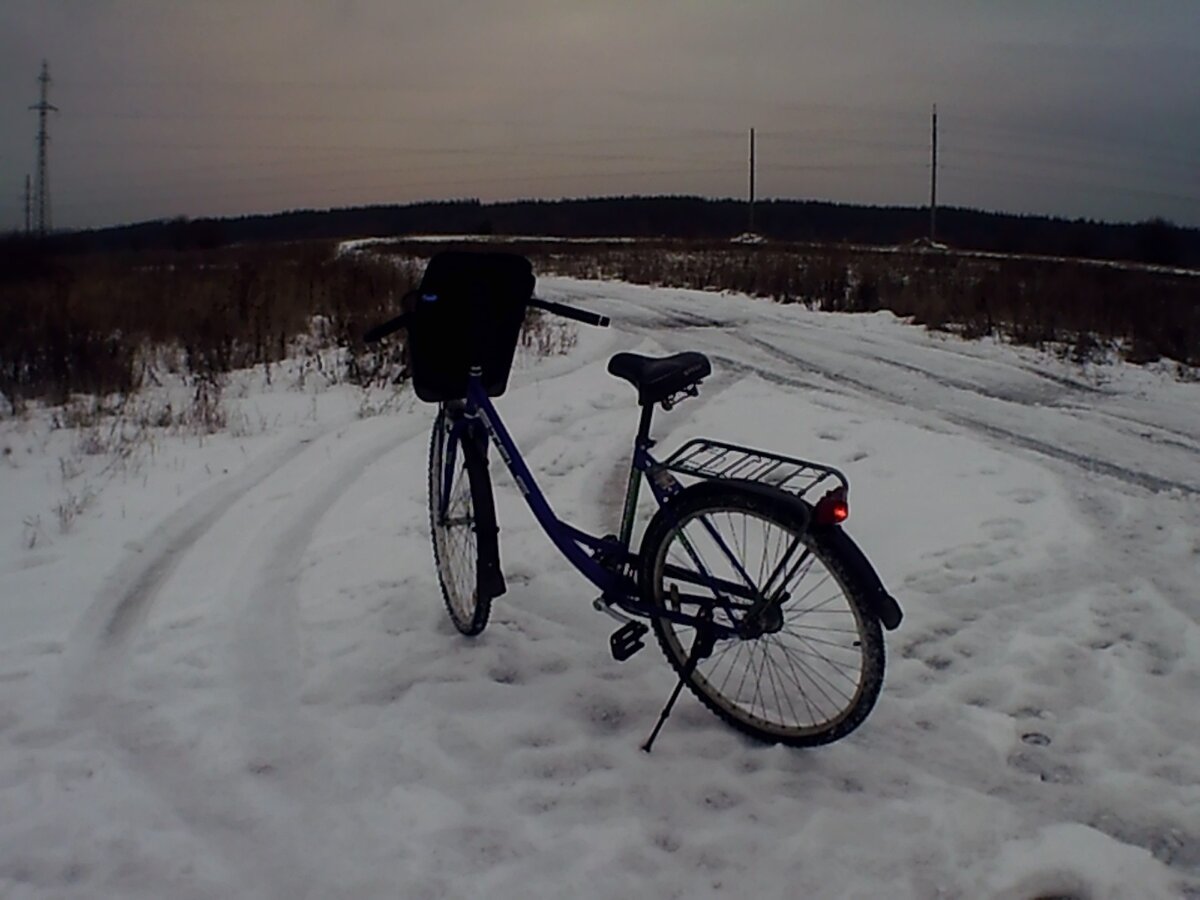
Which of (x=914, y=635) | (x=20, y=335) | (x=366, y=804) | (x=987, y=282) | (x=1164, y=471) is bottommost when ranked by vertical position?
(x=366, y=804)

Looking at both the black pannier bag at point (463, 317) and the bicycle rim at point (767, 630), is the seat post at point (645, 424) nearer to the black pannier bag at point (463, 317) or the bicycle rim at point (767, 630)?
the bicycle rim at point (767, 630)

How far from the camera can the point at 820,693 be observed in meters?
3.05

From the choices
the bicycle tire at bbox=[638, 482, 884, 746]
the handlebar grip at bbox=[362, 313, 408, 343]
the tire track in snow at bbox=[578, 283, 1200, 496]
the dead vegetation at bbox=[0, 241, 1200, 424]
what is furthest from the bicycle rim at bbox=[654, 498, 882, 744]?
the dead vegetation at bbox=[0, 241, 1200, 424]

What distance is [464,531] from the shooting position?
3.57m

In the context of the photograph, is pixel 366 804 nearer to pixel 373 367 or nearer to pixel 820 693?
pixel 820 693

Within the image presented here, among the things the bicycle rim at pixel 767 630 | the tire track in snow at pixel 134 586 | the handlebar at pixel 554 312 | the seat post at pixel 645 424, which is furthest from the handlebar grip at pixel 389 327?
the tire track in snow at pixel 134 586

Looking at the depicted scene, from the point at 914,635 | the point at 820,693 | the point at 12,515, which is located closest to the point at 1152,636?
the point at 914,635

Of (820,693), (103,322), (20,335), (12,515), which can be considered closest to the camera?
(820,693)

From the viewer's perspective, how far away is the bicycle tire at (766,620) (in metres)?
2.58

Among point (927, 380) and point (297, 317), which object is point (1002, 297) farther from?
point (297, 317)

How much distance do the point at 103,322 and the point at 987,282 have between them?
1323 cm

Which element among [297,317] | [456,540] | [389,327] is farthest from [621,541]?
[297,317]

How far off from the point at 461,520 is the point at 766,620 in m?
1.29

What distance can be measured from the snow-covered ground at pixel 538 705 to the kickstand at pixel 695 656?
0.18 ft
